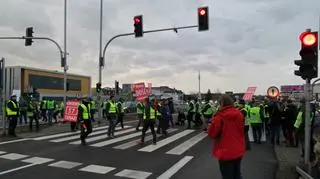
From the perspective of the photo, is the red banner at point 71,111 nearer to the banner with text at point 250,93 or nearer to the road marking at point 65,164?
the banner with text at point 250,93

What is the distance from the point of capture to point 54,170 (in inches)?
395

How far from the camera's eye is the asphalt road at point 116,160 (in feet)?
32.0

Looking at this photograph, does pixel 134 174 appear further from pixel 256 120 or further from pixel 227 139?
pixel 256 120

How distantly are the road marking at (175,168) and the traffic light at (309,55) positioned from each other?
11.4 feet

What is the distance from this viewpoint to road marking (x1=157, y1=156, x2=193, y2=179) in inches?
378

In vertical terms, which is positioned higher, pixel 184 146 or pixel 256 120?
pixel 256 120

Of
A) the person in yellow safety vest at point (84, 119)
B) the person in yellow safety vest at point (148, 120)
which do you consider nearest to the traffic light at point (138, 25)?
the person in yellow safety vest at point (148, 120)

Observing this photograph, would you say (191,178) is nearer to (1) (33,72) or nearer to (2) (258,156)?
(2) (258,156)

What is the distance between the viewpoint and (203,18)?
21.2 m

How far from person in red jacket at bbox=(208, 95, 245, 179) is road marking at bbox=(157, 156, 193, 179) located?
3.30 meters

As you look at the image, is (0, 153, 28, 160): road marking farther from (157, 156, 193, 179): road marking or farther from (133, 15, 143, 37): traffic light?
(133, 15, 143, 37): traffic light

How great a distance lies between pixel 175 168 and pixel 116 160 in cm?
181

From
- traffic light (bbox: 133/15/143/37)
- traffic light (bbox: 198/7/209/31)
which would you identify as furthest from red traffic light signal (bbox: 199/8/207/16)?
traffic light (bbox: 133/15/143/37)

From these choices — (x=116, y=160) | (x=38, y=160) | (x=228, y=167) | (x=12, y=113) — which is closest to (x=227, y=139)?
(x=228, y=167)
